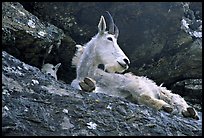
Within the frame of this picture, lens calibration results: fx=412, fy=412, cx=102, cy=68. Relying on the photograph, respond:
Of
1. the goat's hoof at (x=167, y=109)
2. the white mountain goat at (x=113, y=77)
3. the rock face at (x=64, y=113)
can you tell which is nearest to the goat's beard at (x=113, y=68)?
the white mountain goat at (x=113, y=77)

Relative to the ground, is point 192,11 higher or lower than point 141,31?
higher

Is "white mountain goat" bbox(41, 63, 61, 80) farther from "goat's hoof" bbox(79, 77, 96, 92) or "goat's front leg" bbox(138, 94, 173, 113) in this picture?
"goat's hoof" bbox(79, 77, 96, 92)

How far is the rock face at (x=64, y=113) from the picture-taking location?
4.35 metres

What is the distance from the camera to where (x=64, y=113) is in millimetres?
4734

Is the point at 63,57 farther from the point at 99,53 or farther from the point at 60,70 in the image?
the point at 99,53

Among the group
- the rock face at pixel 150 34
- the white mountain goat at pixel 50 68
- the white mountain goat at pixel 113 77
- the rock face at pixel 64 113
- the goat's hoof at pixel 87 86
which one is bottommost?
the rock face at pixel 64 113

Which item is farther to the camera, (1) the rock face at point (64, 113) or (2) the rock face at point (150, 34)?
(2) the rock face at point (150, 34)

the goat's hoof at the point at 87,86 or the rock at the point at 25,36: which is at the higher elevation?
the rock at the point at 25,36

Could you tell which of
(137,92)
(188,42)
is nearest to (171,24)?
(188,42)

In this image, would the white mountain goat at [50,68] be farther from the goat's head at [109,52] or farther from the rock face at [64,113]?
the rock face at [64,113]

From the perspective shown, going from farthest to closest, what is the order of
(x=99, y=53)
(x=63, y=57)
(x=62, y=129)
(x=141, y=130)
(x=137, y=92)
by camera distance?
1. (x=63, y=57)
2. (x=99, y=53)
3. (x=137, y=92)
4. (x=141, y=130)
5. (x=62, y=129)

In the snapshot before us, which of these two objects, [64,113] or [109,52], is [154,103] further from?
[64,113]

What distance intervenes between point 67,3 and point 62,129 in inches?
252

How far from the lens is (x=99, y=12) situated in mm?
10555
